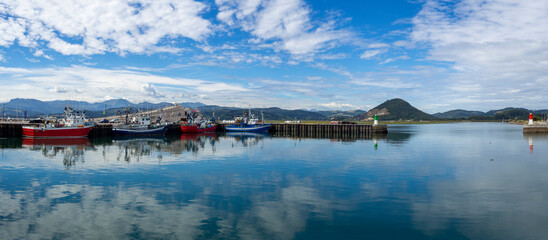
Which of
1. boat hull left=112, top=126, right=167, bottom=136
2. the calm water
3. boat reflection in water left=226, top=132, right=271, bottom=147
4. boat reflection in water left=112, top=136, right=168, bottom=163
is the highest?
boat hull left=112, top=126, right=167, bottom=136

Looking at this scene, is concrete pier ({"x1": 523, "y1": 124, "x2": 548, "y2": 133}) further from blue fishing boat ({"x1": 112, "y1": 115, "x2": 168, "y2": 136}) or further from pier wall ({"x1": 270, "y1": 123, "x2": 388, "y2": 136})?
blue fishing boat ({"x1": 112, "y1": 115, "x2": 168, "y2": 136})

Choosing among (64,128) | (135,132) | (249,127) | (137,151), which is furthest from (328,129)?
(64,128)

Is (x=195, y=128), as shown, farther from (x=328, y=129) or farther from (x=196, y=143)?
(x=328, y=129)

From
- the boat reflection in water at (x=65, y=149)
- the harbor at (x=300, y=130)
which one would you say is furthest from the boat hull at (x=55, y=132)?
the boat reflection in water at (x=65, y=149)

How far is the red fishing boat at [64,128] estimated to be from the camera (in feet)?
216

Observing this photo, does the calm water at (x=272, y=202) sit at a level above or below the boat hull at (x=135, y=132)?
below

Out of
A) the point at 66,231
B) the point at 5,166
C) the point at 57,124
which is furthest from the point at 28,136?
the point at 66,231

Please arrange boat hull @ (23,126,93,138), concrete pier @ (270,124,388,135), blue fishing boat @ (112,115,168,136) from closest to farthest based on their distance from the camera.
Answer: boat hull @ (23,126,93,138), blue fishing boat @ (112,115,168,136), concrete pier @ (270,124,388,135)

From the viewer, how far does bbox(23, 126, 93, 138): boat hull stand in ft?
216

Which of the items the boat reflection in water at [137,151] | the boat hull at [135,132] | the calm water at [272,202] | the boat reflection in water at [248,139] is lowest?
the calm water at [272,202]

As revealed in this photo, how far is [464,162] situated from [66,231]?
37345 millimetres

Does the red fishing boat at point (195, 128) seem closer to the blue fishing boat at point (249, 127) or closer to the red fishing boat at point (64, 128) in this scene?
the blue fishing boat at point (249, 127)

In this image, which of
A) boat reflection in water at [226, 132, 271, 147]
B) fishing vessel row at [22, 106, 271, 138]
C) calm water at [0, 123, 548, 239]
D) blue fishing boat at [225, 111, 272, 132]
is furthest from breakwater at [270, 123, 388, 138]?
calm water at [0, 123, 548, 239]

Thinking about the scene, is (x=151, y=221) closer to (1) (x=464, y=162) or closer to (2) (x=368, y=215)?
(2) (x=368, y=215)
